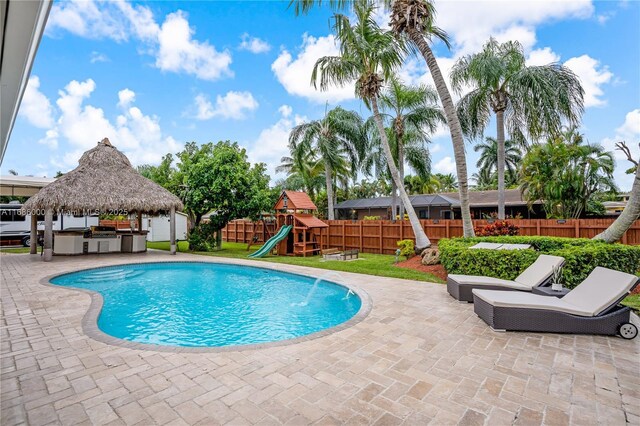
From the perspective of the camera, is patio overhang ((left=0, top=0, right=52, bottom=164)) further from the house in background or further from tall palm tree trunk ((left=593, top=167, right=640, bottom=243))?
the house in background

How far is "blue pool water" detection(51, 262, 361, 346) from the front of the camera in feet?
19.6

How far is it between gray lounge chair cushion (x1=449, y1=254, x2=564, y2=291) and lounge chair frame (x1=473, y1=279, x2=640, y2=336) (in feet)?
4.54

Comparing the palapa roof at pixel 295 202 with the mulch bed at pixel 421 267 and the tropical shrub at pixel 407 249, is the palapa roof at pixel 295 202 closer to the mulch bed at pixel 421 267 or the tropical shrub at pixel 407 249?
the tropical shrub at pixel 407 249

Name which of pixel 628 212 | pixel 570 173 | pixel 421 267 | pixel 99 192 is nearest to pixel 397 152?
pixel 570 173

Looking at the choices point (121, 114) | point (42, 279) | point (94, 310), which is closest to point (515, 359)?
point (94, 310)

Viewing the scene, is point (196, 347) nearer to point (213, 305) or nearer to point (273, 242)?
Result: point (213, 305)

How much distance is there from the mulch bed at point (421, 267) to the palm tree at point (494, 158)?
979 inches

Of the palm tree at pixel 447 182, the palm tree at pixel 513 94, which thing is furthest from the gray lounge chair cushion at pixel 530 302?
the palm tree at pixel 447 182

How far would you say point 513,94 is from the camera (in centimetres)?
1232

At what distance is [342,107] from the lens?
810 inches

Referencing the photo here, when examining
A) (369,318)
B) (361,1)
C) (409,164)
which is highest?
(361,1)

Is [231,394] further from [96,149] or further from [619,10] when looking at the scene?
[96,149]

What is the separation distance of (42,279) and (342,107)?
17.1 metres

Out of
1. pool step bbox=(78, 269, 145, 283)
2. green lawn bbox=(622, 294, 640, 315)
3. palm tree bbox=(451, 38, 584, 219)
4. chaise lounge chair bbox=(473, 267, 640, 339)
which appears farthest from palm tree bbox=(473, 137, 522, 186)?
pool step bbox=(78, 269, 145, 283)
